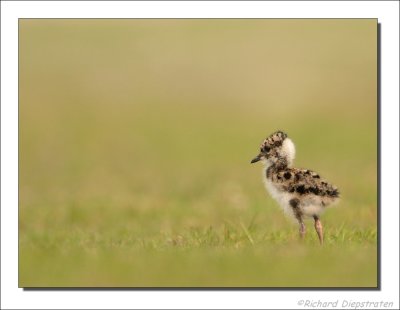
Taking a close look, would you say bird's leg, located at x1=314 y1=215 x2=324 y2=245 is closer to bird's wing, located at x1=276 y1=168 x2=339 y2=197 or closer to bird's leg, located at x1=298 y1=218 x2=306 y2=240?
bird's leg, located at x1=298 y1=218 x2=306 y2=240

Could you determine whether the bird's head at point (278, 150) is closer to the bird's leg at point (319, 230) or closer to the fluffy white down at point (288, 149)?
the fluffy white down at point (288, 149)

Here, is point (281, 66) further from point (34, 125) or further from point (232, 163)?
point (34, 125)

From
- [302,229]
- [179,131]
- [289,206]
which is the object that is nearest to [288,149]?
[289,206]

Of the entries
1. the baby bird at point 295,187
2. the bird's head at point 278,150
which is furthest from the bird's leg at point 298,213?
the bird's head at point 278,150

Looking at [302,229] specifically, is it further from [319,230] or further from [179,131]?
[179,131]

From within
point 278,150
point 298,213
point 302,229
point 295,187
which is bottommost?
point 302,229
